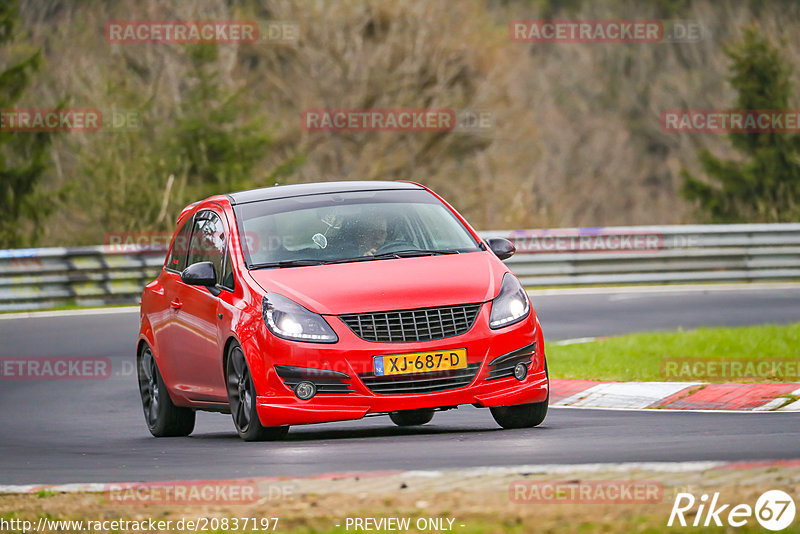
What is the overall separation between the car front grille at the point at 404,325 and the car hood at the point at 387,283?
0.04 metres

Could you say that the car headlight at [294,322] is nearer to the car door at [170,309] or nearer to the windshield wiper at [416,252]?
the windshield wiper at [416,252]

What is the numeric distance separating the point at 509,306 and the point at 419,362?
788 mm

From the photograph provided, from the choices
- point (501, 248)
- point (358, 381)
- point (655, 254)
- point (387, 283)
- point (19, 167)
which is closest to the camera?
point (358, 381)

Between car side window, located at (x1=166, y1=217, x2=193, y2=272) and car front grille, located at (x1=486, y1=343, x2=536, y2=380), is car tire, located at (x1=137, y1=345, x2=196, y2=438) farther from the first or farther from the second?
car front grille, located at (x1=486, y1=343, x2=536, y2=380)

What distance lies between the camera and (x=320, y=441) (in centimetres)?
971

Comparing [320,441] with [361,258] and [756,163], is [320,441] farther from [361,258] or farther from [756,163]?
[756,163]

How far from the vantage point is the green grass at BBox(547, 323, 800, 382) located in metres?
13.2

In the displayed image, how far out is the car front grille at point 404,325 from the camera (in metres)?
9.09

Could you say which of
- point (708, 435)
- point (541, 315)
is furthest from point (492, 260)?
point (541, 315)

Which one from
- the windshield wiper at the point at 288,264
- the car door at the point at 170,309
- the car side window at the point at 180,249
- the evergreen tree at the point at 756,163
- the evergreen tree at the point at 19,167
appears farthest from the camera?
the evergreen tree at the point at 756,163

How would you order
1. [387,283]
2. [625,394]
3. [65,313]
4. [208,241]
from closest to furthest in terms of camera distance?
[387,283]
[208,241]
[625,394]
[65,313]

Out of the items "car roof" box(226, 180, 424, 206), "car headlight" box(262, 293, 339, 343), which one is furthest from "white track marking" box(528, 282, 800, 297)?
"car headlight" box(262, 293, 339, 343)

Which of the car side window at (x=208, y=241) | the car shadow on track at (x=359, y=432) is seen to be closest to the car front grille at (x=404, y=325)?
the car shadow on track at (x=359, y=432)

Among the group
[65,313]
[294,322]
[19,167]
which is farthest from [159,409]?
[19,167]
